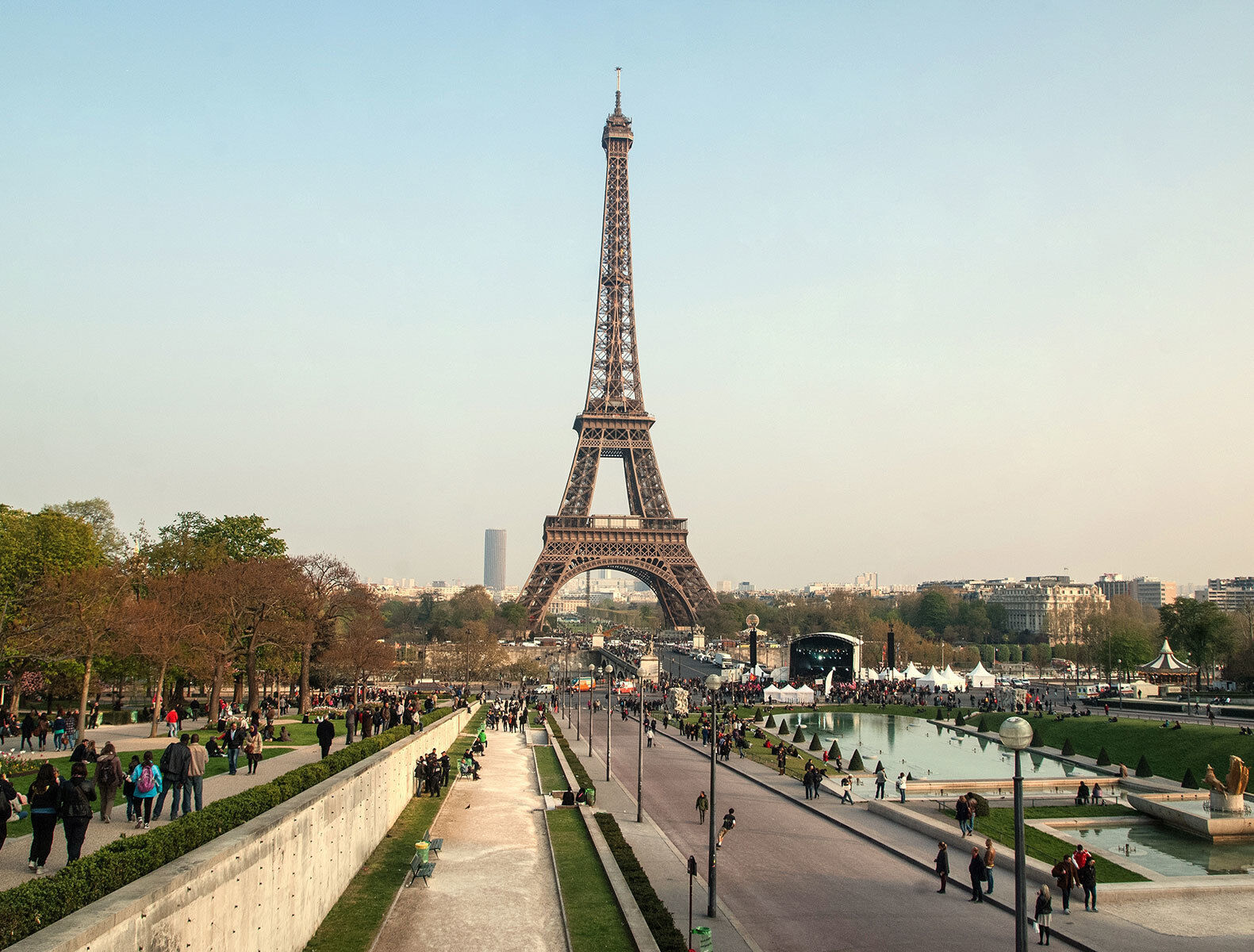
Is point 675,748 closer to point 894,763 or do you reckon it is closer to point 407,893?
point 894,763

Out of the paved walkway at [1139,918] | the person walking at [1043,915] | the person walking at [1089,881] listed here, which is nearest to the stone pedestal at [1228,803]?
the paved walkway at [1139,918]

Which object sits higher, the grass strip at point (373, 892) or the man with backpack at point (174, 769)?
the man with backpack at point (174, 769)

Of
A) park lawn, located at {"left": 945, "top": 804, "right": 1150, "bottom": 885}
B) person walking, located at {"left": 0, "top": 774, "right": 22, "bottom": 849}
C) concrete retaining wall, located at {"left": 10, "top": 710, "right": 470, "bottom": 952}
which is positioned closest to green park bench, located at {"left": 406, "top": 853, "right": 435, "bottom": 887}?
concrete retaining wall, located at {"left": 10, "top": 710, "right": 470, "bottom": 952}

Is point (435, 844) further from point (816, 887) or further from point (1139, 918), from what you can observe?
point (1139, 918)

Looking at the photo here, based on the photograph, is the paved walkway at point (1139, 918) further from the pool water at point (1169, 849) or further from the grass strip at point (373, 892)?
the grass strip at point (373, 892)

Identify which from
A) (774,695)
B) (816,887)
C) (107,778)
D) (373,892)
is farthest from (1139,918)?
(774,695)
